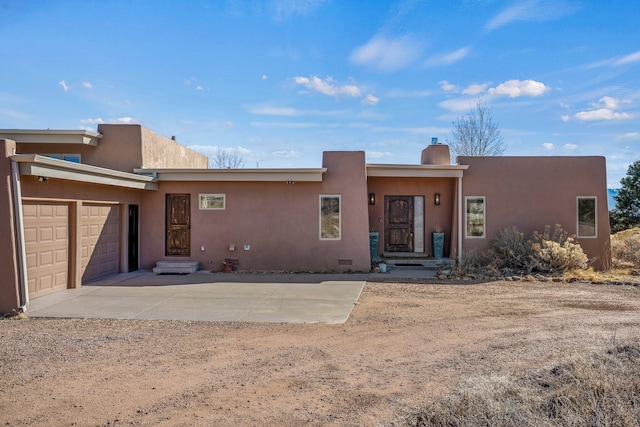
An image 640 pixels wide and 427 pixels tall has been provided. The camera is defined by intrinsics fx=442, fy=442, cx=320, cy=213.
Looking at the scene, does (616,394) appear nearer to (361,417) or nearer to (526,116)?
(361,417)

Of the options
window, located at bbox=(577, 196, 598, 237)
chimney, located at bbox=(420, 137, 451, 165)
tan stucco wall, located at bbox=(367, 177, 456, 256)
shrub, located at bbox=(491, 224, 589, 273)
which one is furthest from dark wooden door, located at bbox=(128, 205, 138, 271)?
window, located at bbox=(577, 196, 598, 237)

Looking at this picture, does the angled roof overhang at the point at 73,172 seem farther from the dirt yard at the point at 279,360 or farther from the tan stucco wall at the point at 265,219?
the dirt yard at the point at 279,360

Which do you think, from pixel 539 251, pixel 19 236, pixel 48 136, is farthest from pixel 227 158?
pixel 19 236

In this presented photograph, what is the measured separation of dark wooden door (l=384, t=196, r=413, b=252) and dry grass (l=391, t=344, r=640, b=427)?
9834mm

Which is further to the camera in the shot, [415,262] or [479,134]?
[479,134]

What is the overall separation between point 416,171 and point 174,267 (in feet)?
25.0

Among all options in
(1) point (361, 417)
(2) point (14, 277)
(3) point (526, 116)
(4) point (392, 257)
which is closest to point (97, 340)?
(2) point (14, 277)

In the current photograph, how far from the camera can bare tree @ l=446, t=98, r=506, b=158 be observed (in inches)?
1038

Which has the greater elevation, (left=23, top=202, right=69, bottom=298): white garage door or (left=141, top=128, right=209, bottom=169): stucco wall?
(left=141, top=128, right=209, bottom=169): stucco wall

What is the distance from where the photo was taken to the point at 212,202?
42.4ft

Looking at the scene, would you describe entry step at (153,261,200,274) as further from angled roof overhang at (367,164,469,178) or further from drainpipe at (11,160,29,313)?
angled roof overhang at (367,164,469,178)

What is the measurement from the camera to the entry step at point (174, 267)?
492 inches

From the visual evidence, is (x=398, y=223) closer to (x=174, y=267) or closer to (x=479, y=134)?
(x=174, y=267)

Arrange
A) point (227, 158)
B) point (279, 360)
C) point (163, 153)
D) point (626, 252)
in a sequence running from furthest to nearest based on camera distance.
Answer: point (227, 158), point (163, 153), point (626, 252), point (279, 360)
